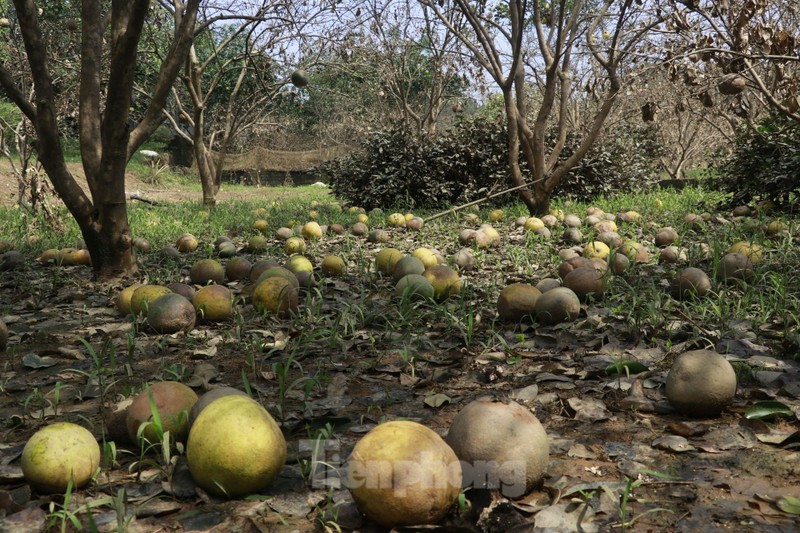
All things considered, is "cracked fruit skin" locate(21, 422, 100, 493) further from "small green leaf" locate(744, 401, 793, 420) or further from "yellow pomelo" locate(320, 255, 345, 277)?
"yellow pomelo" locate(320, 255, 345, 277)

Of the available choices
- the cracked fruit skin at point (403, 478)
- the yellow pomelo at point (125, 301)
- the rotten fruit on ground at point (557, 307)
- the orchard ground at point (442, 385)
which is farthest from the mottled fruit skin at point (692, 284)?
the yellow pomelo at point (125, 301)

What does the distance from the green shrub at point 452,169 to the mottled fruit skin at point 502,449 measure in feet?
27.7

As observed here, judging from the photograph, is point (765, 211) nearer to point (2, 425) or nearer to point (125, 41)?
point (125, 41)

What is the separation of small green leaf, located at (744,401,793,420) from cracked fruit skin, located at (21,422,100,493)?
2.31 meters

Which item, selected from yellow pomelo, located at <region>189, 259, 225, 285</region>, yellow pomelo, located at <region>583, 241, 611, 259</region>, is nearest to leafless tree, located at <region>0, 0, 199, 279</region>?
yellow pomelo, located at <region>189, 259, 225, 285</region>

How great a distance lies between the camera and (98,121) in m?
5.27

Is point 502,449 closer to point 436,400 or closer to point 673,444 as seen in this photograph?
point 673,444

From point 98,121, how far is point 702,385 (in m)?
4.94

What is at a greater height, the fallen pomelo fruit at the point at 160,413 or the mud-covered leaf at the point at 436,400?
the fallen pomelo fruit at the point at 160,413

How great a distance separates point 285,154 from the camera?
29.3 m

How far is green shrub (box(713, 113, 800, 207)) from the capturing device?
7.04 m

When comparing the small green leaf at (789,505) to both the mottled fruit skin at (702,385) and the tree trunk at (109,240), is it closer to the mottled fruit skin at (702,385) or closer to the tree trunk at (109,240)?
the mottled fruit skin at (702,385)

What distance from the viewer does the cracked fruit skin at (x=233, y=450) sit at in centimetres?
189

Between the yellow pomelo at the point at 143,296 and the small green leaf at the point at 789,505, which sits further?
the yellow pomelo at the point at 143,296
